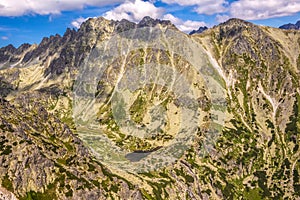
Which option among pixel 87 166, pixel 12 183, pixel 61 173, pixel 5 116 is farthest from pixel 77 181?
pixel 5 116

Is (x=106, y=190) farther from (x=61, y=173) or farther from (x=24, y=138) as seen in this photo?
(x=24, y=138)

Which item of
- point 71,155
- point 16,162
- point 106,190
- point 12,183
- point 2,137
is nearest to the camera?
point 12,183

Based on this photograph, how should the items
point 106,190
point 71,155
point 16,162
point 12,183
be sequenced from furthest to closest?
point 71,155 < point 106,190 < point 16,162 < point 12,183

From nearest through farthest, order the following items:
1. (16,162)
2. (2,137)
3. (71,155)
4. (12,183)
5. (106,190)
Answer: (12,183)
(16,162)
(2,137)
(106,190)
(71,155)

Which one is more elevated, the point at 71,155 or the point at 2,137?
the point at 2,137

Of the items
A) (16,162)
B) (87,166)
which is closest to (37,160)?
(16,162)

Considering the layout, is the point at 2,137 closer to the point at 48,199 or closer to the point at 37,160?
the point at 37,160

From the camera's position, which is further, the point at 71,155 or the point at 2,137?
the point at 71,155

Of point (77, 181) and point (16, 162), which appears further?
point (77, 181)

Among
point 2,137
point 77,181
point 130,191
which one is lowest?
point 130,191
